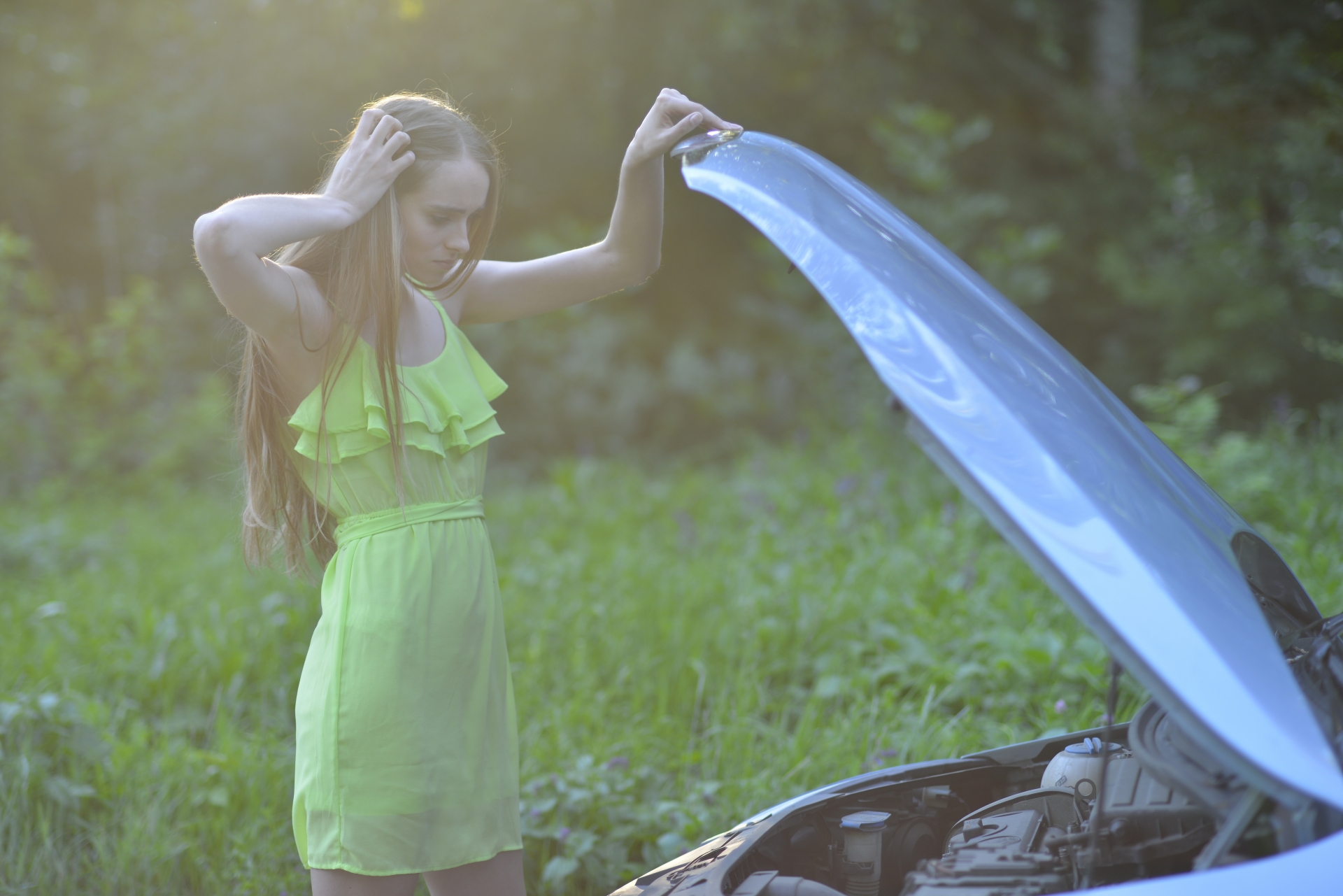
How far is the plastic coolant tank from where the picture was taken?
1.53 meters

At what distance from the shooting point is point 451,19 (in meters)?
8.55

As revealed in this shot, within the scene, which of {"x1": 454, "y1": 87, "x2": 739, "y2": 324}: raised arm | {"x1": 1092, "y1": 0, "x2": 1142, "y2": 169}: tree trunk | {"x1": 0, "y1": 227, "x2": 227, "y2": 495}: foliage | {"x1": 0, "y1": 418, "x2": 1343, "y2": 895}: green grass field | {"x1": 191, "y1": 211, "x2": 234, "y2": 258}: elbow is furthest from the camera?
{"x1": 1092, "y1": 0, "x2": 1142, "y2": 169}: tree trunk

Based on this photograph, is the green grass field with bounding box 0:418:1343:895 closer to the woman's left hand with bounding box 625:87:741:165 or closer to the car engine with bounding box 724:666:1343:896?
the car engine with bounding box 724:666:1343:896

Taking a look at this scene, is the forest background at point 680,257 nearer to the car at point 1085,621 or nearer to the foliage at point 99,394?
the foliage at point 99,394

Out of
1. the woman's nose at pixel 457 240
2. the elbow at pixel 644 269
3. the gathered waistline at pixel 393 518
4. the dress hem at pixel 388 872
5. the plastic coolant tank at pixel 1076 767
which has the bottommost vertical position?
the dress hem at pixel 388 872

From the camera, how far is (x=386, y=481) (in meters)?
1.60

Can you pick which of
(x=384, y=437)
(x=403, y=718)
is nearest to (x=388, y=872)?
(x=403, y=718)

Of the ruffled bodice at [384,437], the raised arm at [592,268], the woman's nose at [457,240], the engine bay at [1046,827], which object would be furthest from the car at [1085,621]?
the ruffled bodice at [384,437]

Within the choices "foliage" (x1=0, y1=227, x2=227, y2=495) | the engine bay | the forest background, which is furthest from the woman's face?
"foliage" (x1=0, y1=227, x2=227, y2=495)

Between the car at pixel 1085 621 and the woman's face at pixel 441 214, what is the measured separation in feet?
1.20

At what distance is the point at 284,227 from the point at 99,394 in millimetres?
8167

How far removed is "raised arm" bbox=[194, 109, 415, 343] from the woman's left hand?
0.45 m

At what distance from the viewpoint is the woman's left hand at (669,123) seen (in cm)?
174

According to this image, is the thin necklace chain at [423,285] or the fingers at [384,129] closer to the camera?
the fingers at [384,129]
